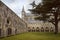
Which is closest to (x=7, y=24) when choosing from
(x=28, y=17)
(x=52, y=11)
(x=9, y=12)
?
(x=9, y=12)

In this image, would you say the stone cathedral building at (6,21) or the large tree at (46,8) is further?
the stone cathedral building at (6,21)

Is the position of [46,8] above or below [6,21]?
above

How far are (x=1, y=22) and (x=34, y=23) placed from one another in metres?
55.7

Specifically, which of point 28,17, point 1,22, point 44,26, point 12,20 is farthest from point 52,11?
point 28,17

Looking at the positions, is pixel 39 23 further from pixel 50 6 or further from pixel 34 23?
pixel 50 6

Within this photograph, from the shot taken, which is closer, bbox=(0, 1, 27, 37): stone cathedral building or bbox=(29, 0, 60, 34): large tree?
bbox=(29, 0, 60, 34): large tree

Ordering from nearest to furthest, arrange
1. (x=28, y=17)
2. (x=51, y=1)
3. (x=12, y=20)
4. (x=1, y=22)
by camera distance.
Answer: (x=51, y=1)
(x=1, y=22)
(x=12, y=20)
(x=28, y=17)

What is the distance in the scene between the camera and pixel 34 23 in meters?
87.4

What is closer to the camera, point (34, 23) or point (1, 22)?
point (1, 22)

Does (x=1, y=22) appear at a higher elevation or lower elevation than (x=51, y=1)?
lower

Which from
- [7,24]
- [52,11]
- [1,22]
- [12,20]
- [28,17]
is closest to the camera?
[52,11]

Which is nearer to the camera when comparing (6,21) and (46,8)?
(46,8)

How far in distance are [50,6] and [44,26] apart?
6004 centimetres

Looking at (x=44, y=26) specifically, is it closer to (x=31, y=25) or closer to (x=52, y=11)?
(x=31, y=25)
